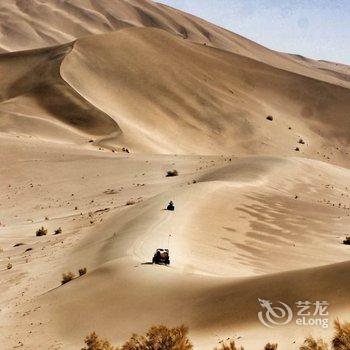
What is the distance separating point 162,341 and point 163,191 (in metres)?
20.3

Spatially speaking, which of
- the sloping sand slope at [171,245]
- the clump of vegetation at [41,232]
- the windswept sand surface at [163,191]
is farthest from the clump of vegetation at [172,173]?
the clump of vegetation at [41,232]

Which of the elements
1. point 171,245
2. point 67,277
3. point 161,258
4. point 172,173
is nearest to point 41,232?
point 171,245

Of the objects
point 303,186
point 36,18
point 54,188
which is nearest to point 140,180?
point 54,188

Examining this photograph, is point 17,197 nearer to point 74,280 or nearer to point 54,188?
point 54,188

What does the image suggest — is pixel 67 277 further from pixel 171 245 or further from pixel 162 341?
pixel 162 341

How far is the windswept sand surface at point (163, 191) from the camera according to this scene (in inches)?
463

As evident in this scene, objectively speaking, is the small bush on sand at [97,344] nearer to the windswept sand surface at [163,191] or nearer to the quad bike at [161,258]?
the windswept sand surface at [163,191]

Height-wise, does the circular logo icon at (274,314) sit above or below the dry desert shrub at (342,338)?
above

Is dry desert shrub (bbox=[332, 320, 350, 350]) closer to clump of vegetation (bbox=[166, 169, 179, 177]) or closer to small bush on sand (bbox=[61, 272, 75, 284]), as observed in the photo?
small bush on sand (bbox=[61, 272, 75, 284])

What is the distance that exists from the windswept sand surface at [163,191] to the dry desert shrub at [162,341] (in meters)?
0.82

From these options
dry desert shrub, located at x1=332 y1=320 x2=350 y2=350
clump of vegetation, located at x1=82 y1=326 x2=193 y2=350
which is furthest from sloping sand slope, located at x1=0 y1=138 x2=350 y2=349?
dry desert shrub, located at x1=332 y1=320 x2=350 y2=350

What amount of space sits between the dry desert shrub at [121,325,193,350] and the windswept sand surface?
2.70 feet

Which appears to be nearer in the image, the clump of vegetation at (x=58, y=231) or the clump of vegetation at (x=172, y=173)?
the clump of vegetation at (x=58, y=231)

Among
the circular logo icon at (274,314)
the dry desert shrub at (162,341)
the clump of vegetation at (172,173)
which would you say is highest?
the clump of vegetation at (172,173)
